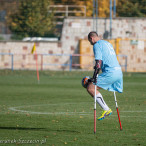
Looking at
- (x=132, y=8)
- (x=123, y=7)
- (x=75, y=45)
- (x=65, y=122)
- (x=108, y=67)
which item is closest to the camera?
(x=108, y=67)

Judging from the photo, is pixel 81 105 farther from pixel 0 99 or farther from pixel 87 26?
pixel 87 26

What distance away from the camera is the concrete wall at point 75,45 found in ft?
141

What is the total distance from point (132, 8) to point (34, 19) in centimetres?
1264

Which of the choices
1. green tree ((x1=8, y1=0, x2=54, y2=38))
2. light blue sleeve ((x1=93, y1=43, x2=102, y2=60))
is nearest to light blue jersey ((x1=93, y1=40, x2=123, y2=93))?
light blue sleeve ((x1=93, y1=43, x2=102, y2=60))

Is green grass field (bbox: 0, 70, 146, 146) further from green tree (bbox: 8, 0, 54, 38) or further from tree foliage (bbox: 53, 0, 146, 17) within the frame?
tree foliage (bbox: 53, 0, 146, 17)

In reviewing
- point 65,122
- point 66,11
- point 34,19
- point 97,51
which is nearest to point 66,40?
point 66,11

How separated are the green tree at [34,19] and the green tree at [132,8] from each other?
913 centimetres

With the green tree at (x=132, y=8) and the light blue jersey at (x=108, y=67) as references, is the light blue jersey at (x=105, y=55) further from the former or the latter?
the green tree at (x=132, y=8)

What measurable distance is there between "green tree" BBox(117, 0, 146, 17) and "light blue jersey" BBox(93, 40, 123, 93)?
42.8 metres

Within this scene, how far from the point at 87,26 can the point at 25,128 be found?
116ft

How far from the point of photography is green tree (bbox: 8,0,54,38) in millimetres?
46469

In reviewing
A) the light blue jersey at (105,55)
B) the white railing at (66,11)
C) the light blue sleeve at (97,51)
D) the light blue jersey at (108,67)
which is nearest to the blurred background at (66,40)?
the white railing at (66,11)

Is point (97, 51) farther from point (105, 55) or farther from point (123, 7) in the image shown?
point (123, 7)

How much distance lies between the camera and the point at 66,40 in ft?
150
